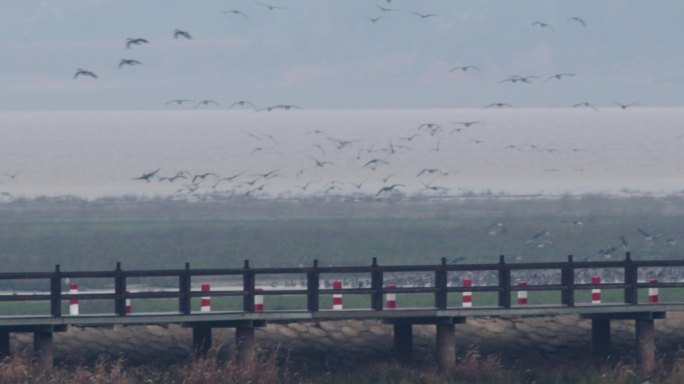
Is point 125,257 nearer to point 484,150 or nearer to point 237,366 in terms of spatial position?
point 237,366

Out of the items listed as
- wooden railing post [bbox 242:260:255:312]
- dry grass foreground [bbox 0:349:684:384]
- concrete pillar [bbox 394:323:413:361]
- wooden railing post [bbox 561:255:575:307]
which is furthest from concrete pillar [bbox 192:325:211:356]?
Answer: wooden railing post [bbox 561:255:575:307]

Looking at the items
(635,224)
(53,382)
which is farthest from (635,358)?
(635,224)

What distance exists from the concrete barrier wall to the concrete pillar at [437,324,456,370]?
875mm

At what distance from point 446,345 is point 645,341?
168 inches

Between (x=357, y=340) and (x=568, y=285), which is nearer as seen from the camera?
(x=568, y=285)

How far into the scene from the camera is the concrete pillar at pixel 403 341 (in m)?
38.6

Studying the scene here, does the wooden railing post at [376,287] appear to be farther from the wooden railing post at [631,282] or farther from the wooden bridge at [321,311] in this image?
the wooden railing post at [631,282]

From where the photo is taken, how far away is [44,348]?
120 ft

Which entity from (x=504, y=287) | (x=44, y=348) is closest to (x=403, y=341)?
(x=504, y=287)

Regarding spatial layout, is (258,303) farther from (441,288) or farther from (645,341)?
(645,341)

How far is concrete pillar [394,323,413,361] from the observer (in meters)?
38.6

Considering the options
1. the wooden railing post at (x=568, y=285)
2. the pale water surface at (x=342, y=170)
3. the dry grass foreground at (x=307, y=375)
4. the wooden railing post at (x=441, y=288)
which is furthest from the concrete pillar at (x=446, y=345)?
the pale water surface at (x=342, y=170)

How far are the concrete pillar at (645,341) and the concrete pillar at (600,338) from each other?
3.03 ft

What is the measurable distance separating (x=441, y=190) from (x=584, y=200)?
20.3 m
